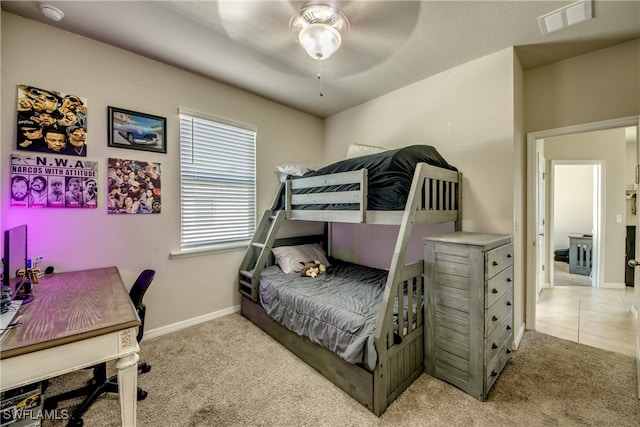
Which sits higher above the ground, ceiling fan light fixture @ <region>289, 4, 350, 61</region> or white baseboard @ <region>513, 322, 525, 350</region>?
ceiling fan light fixture @ <region>289, 4, 350, 61</region>

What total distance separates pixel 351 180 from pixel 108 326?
5.86 ft

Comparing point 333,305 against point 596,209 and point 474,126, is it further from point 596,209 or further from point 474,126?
point 596,209

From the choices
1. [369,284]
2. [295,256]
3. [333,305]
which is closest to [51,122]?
[295,256]

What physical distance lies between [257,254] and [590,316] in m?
3.94

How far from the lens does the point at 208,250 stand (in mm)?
2955

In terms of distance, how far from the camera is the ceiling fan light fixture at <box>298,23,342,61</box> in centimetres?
185

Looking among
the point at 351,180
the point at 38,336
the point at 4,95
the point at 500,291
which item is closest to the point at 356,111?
the point at 351,180

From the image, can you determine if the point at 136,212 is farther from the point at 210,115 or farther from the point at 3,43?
the point at 3,43

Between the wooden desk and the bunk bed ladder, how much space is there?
1.37m

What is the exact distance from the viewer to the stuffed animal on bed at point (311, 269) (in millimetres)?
2883

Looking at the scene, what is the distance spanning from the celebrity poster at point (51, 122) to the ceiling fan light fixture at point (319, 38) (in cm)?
194

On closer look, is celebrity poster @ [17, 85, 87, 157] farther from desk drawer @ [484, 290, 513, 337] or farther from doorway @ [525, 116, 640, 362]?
doorway @ [525, 116, 640, 362]

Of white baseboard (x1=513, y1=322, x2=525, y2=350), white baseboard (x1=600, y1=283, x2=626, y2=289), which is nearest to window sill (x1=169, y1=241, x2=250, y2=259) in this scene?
white baseboard (x1=513, y1=322, x2=525, y2=350)

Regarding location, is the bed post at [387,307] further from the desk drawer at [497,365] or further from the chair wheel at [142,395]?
the chair wheel at [142,395]
